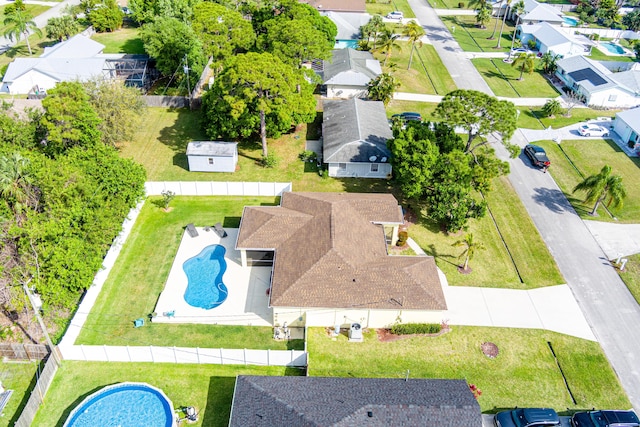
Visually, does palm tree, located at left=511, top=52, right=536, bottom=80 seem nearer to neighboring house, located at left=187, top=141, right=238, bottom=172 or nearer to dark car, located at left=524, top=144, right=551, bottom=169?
dark car, located at left=524, top=144, right=551, bottom=169

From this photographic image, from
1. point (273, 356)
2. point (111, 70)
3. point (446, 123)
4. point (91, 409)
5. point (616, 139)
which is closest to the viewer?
point (91, 409)

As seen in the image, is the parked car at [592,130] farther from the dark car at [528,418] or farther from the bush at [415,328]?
the dark car at [528,418]

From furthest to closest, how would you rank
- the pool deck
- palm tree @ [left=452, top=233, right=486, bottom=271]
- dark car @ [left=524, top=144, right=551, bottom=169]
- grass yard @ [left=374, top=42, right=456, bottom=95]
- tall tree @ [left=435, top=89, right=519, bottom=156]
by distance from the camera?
1. grass yard @ [left=374, top=42, right=456, bottom=95]
2. dark car @ [left=524, top=144, right=551, bottom=169]
3. tall tree @ [left=435, top=89, right=519, bottom=156]
4. palm tree @ [left=452, top=233, right=486, bottom=271]
5. the pool deck

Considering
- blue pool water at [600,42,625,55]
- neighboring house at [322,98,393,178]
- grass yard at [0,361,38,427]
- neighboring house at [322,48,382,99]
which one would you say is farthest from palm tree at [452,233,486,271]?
blue pool water at [600,42,625,55]

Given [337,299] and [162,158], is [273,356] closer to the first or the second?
[337,299]

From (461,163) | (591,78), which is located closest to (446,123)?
(461,163)
